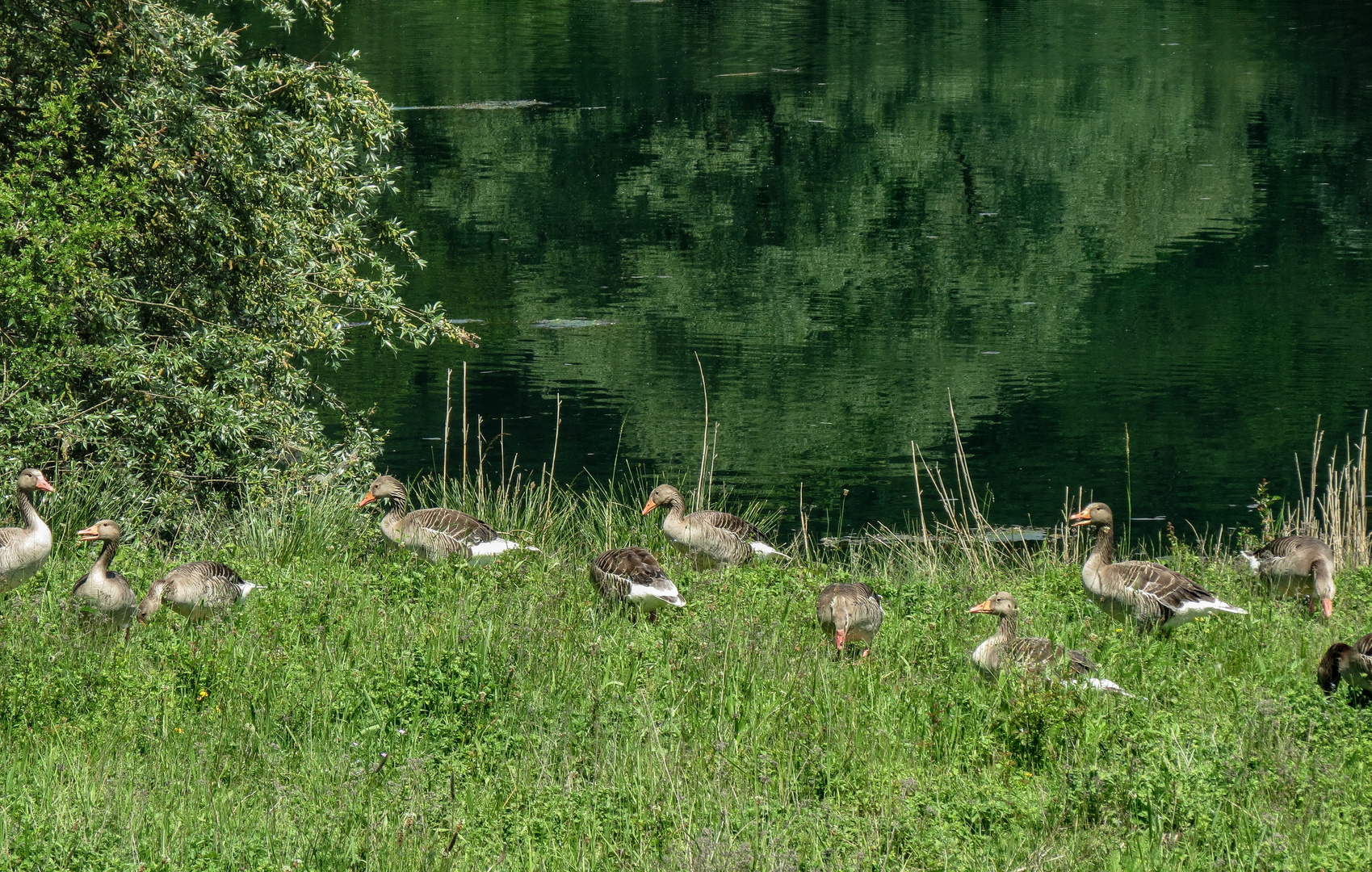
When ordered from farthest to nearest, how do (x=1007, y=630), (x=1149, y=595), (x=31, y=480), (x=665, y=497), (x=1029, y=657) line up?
(x=665, y=497) < (x=31, y=480) < (x=1149, y=595) < (x=1007, y=630) < (x=1029, y=657)

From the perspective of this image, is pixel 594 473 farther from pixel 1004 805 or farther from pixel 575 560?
pixel 1004 805

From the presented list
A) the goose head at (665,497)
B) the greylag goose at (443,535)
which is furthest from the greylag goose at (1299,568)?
the greylag goose at (443,535)

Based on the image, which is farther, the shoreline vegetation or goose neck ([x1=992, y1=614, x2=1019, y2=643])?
goose neck ([x1=992, y1=614, x2=1019, y2=643])

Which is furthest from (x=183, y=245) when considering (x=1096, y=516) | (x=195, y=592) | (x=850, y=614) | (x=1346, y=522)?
(x=1346, y=522)

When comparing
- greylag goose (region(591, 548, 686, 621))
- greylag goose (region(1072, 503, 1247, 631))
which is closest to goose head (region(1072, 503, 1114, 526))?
greylag goose (region(1072, 503, 1247, 631))

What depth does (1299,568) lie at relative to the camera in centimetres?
1097

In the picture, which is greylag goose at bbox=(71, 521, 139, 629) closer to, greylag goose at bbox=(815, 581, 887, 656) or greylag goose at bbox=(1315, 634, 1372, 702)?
greylag goose at bbox=(815, 581, 887, 656)

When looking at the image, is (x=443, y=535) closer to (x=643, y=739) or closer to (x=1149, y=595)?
(x=643, y=739)

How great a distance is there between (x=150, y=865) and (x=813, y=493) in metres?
15.2

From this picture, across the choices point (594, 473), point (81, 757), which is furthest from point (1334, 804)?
point (594, 473)

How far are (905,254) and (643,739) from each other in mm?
28381

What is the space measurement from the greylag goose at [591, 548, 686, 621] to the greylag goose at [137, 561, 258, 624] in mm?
2523

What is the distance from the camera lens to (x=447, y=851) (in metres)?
5.86

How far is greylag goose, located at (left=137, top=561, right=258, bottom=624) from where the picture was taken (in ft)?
31.0
